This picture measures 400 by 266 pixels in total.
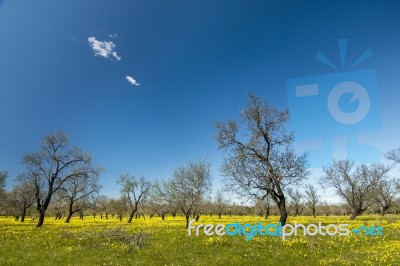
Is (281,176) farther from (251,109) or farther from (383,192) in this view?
(383,192)

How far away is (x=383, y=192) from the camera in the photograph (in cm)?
7806

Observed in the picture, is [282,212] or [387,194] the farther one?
[387,194]

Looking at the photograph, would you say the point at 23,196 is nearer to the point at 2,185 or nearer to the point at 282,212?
the point at 2,185

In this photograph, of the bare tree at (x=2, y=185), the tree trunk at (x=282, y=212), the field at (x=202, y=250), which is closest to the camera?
the field at (x=202, y=250)

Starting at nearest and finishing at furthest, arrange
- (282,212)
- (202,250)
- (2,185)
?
(202,250) < (282,212) < (2,185)

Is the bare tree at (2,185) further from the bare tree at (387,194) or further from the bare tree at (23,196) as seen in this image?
the bare tree at (387,194)

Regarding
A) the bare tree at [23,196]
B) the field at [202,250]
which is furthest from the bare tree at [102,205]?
the field at [202,250]

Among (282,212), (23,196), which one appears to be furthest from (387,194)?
(23,196)

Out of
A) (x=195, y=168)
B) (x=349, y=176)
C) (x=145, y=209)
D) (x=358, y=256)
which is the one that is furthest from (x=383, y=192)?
(x=145, y=209)

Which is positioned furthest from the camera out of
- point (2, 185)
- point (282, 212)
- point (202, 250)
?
point (2, 185)

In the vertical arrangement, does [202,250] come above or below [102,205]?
below

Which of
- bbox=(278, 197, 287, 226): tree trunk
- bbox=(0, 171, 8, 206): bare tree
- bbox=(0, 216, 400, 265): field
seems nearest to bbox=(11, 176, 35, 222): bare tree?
bbox=(0, 171, 8, 206): bare tree

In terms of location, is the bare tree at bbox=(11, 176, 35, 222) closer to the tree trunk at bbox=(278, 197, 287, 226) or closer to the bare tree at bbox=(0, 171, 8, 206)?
the bare tree at bbox=(0, 171, 8, 206)

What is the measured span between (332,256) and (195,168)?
3159 cm
